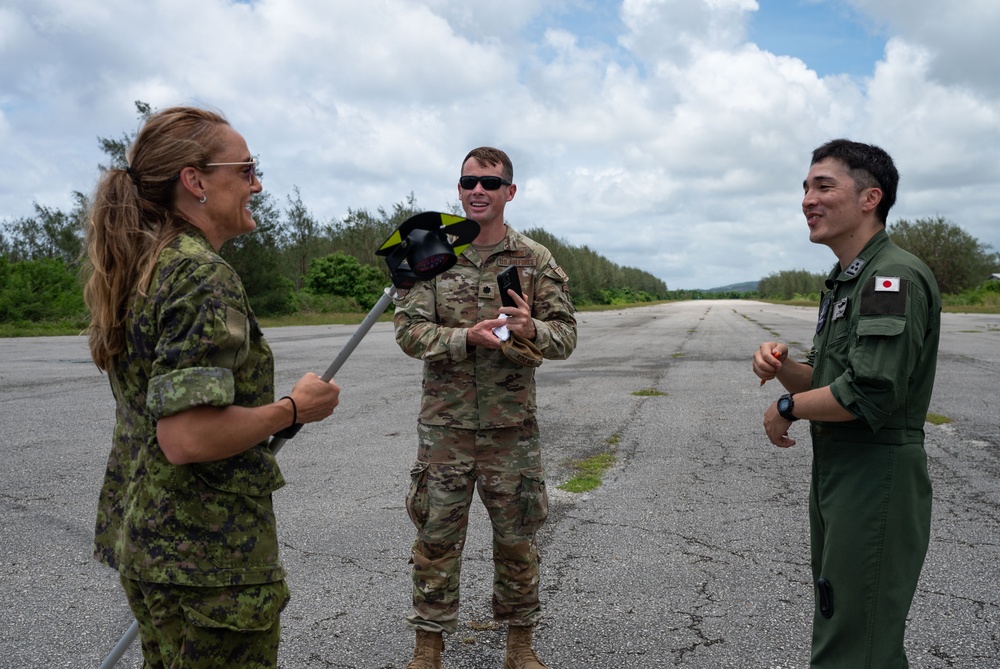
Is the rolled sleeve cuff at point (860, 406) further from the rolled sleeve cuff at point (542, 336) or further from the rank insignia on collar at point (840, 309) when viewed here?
the rolled sleeve cuff at point (542, 336)

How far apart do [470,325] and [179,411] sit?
5.64 ft

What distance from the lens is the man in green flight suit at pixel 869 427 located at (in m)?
2.25

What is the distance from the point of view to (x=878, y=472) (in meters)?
2.34

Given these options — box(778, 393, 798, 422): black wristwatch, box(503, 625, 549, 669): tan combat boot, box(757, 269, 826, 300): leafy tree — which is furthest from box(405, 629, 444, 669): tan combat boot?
box(757, 269, 826, 300): leafy tree

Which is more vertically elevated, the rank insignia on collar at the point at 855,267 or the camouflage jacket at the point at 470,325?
the rank insignia on collar at the point at 855,267

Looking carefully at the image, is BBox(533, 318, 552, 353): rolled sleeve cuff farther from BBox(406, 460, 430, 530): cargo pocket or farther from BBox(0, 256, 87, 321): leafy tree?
BBox(0, 256, 87, 321): leafy tree

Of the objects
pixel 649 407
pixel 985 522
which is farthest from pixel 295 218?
pixel 985 522

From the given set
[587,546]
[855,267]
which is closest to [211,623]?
[855,267]

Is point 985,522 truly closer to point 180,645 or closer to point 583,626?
point 583,626

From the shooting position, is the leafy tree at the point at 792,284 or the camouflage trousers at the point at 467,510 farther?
the leafy tree at the point at 792,284

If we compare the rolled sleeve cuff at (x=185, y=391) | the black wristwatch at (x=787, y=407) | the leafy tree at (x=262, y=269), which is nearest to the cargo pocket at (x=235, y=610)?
the rolled sleeve cuff at (x=185, y=391)

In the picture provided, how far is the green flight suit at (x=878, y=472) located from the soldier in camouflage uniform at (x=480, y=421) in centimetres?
119

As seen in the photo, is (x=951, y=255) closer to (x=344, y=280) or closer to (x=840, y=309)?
(x=344, y=280)

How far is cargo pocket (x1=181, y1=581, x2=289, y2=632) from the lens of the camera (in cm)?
181
